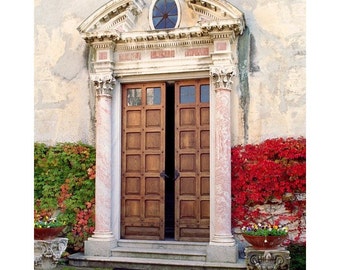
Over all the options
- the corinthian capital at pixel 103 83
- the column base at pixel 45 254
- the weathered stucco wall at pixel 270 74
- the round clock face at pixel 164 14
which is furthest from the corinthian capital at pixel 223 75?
the column base at pixel 45 254

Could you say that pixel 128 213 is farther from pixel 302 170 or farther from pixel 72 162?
pixel 302 170

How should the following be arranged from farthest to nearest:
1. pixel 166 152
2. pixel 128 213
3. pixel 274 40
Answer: pixel 166 152 < pixel 128 213 < pixel 274 40

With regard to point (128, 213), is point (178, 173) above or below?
above

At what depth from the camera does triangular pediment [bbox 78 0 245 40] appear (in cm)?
810

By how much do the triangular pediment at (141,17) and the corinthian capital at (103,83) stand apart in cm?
73

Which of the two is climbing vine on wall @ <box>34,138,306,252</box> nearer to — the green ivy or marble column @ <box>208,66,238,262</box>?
the green ivy

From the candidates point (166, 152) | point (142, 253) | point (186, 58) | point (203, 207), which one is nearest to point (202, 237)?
point (203, 207)

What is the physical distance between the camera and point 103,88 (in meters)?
8.62

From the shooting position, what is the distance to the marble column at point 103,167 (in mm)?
8406

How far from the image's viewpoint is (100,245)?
327 inches

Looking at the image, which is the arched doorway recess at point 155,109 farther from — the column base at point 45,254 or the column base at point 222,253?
the column base at point 45,254

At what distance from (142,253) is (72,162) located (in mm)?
2276

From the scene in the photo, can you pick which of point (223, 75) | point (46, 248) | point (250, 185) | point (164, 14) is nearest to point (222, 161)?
point (250, 185)
